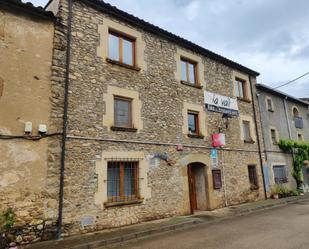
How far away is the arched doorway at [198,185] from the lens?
1063 centimetres

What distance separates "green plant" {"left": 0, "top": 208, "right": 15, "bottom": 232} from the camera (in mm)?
5707

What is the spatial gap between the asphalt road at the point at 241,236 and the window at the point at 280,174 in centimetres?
607

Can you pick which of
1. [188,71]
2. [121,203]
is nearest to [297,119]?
[188,71]

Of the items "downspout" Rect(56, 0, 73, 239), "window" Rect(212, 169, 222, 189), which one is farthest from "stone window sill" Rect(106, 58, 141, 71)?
"window" Rect(212, 169, 222, 189)

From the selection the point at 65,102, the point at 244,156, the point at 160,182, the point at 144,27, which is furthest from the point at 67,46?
the point at 244,156

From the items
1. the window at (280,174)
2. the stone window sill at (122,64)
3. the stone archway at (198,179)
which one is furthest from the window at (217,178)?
the stone window sill at (122,64)

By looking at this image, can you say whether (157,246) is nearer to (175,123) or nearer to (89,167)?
(89,167)

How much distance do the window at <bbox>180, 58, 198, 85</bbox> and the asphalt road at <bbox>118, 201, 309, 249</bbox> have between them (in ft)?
19.9

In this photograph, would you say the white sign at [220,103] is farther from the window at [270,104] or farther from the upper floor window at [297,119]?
the upper floor window at [297,119]

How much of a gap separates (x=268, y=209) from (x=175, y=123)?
545 centimetres

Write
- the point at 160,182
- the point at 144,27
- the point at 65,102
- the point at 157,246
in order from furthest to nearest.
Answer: the point at 144,27 → the point at 160,182 → the point at 65,102 → the point at 157,246

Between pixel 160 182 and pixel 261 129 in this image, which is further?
pixel 261 129

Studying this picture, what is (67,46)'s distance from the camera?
7.75 meters

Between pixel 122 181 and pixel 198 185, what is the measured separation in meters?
4.07
